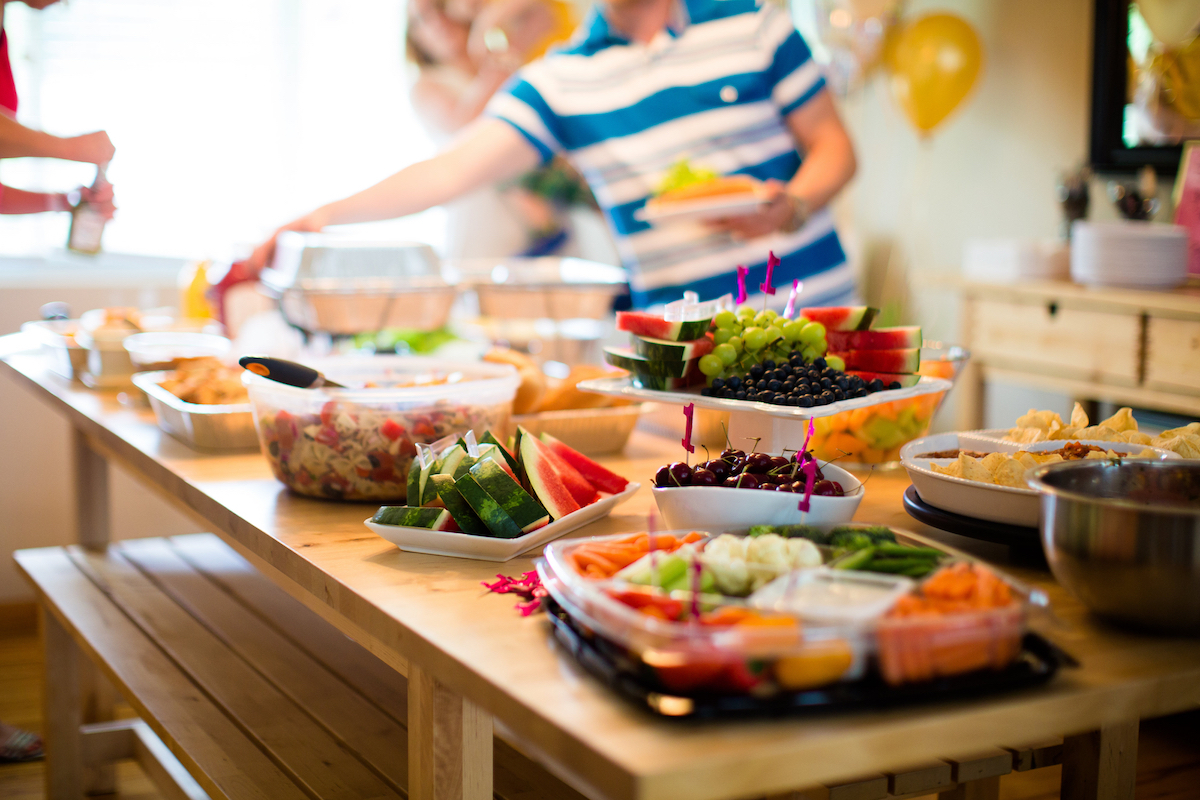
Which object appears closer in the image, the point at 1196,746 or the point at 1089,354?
the point at 1196,746

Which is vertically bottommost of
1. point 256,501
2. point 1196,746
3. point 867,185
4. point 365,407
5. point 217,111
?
point 1196,746

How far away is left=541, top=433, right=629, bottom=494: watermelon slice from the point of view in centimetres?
126

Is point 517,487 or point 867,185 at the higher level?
point 867,185

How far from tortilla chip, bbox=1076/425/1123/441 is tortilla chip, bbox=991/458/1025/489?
179mm

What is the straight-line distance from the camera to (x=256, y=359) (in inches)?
51.0

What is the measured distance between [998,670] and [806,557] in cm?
16

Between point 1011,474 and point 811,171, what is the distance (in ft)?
4.32

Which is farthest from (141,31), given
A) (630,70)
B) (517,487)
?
(517,487)

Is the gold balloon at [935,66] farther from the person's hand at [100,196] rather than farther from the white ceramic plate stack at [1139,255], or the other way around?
the person's hand at [100,196]

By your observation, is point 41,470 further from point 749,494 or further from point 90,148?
point 749,494

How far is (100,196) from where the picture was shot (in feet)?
6.55

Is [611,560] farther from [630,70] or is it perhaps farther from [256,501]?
[630,70]

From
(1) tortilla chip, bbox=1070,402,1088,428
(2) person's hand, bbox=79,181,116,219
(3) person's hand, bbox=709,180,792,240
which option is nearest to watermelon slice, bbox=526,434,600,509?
(1) tortilla chip, bbox=1070,402,1088,428

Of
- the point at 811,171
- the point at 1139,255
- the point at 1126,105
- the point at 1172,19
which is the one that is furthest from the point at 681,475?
the point at 1126,105
